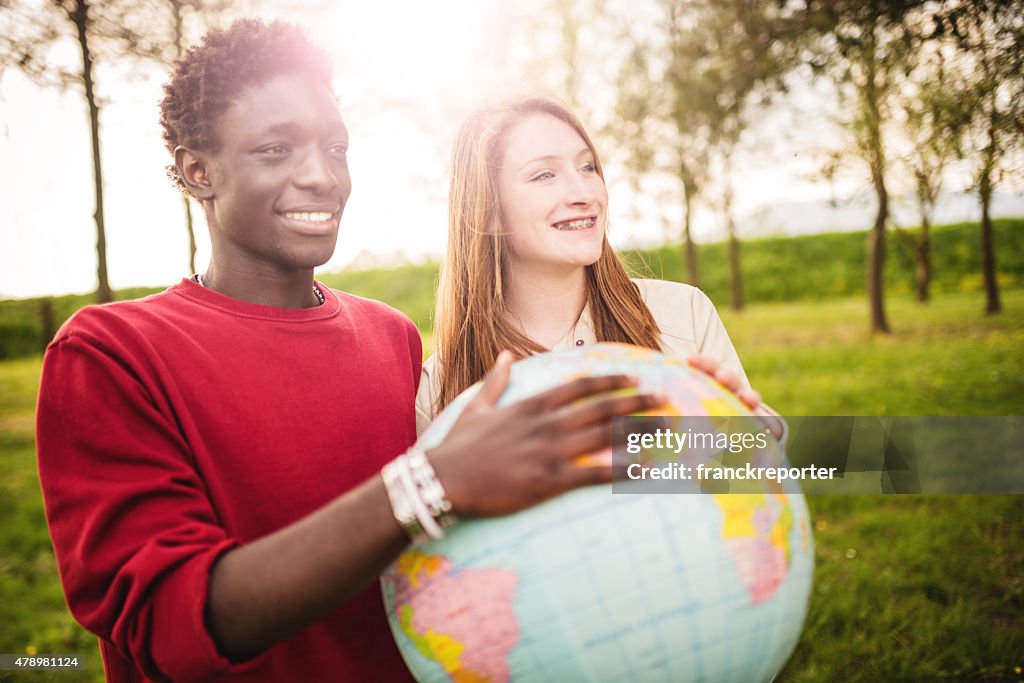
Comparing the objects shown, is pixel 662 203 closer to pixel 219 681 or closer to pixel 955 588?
pixel 955 588

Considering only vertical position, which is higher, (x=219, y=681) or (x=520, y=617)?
(x=520, y=617)

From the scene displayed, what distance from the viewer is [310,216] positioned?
2.18m

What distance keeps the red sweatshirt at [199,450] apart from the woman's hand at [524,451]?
0.51 m

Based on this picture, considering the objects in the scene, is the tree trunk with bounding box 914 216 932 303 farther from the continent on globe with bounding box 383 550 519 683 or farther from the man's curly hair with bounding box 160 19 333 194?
the continent on globe with bounding box 383 550 519 683

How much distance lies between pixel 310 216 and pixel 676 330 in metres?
1.40

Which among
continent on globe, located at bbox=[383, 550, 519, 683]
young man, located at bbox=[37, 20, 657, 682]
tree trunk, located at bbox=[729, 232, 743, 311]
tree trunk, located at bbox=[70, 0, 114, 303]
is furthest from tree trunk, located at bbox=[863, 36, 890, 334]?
tree trunk, located at bbox=[729, 232, 743, 311]

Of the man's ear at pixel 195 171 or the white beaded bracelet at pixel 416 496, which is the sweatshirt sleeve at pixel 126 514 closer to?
the white beaded bracelet at pixel 416 496

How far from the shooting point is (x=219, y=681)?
1947 mm

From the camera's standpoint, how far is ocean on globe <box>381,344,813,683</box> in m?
1.47

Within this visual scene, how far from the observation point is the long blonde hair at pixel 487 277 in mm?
2803

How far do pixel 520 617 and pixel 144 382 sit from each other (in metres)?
1.02

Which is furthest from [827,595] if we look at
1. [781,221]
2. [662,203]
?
[781,221]

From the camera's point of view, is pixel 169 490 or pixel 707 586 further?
pixel 169 490

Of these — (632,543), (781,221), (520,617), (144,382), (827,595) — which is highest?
(781,221)
